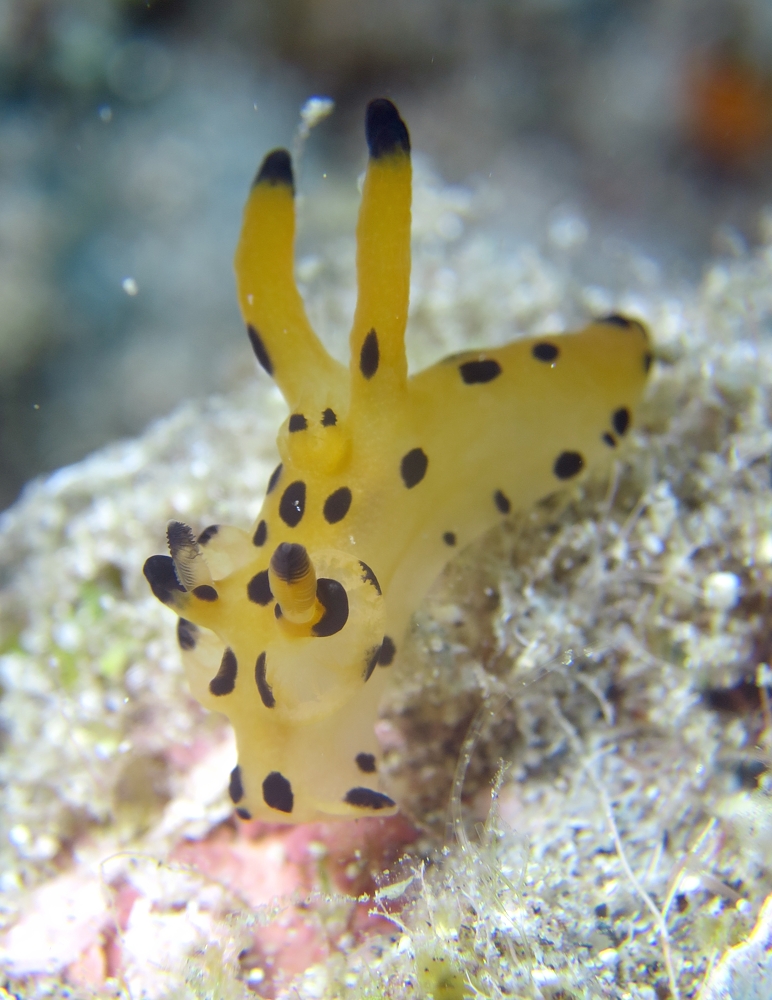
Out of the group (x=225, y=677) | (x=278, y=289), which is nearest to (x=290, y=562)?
(x=225, y=677)

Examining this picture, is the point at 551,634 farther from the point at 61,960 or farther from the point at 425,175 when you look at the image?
the point at 425,175

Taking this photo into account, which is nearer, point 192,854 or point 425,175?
point 192,854

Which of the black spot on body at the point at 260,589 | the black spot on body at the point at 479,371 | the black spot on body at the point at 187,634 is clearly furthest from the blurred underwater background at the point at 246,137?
the black spot on body at the point at 260,589

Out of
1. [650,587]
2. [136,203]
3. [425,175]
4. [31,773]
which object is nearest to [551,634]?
[650,587]

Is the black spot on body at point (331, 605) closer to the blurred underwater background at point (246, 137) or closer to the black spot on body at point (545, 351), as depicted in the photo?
the black spot on body at point (545, 351)

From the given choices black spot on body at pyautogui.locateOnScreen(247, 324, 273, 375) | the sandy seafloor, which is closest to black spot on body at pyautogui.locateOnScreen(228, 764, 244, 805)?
the sandy seafloor
